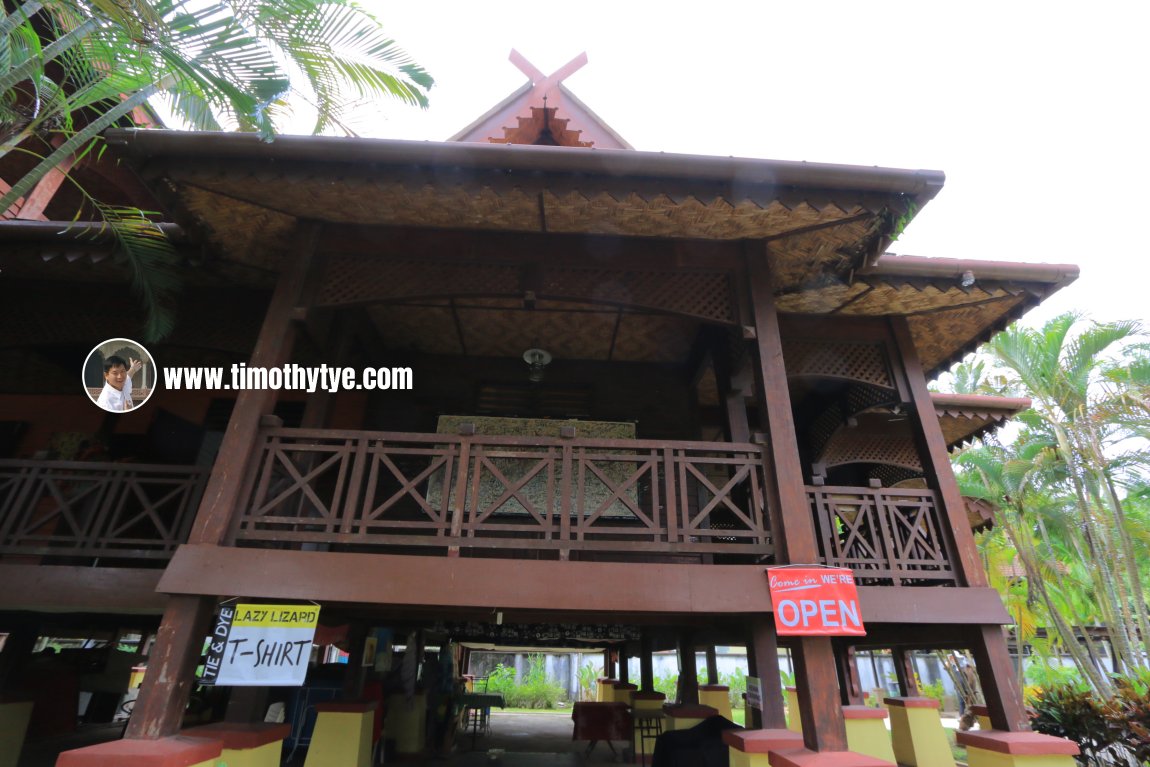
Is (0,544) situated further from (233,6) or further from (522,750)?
(522,750)

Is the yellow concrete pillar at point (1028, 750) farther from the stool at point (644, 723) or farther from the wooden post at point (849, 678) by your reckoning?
the stool at point (644, 723)

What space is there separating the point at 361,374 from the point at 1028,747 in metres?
7.17

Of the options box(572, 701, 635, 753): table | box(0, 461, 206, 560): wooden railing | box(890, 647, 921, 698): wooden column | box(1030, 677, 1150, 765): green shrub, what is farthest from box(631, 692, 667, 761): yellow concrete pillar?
box(0, 461, 206, 560): wooden railing

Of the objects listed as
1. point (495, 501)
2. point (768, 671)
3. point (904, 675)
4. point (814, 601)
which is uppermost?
point (495, 501)

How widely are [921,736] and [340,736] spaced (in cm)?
790

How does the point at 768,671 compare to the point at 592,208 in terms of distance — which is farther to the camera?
the point at 592,208

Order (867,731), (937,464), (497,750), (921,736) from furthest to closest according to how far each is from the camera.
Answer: (497,750)
(921,736)
(867,731)
(937,464)

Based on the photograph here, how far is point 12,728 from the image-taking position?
5.86 metres

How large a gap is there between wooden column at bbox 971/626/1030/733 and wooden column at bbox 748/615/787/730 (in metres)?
1.63

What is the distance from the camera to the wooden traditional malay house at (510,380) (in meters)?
4.24

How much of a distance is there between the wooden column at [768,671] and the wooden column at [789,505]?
25 centimetres

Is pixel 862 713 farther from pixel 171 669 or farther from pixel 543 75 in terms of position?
pixel 543 75

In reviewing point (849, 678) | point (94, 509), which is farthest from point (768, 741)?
point (849, 678)

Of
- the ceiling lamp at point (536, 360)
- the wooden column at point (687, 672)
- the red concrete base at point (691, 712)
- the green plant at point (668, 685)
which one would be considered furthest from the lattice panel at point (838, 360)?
the green plant at point (668, 685)
